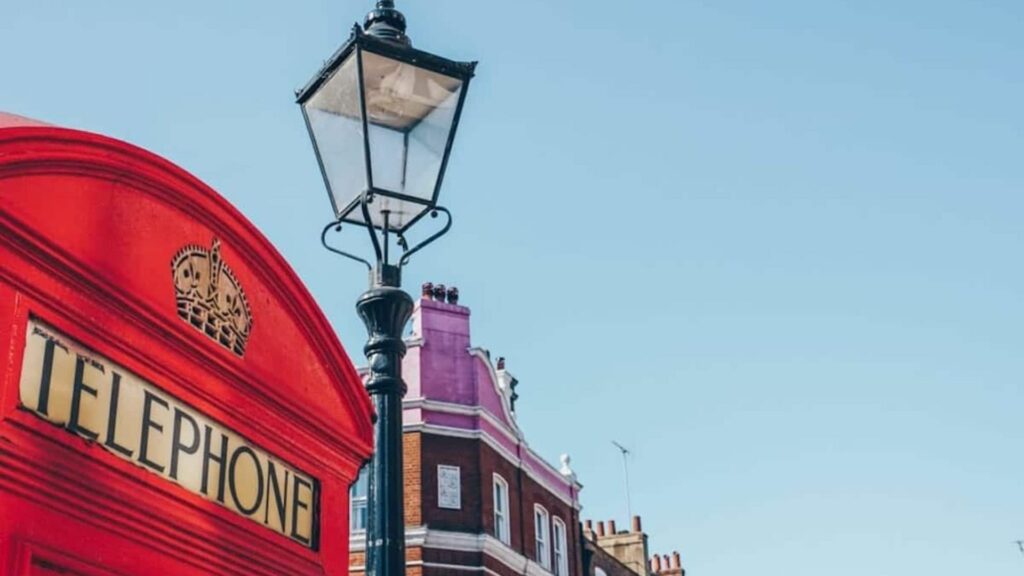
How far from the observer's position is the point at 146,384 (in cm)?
334

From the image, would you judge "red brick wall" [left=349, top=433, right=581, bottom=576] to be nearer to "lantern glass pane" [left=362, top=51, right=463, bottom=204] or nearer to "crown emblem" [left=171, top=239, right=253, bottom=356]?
"lantern glass pane" [left=362, top=51, right=463, bottom=204]

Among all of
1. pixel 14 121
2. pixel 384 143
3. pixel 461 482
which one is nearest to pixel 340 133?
pixel 384 143

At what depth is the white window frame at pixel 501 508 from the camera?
28.0m

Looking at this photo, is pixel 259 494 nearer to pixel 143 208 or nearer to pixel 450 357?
Result: pixel 143 208

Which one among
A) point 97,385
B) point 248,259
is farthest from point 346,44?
point 97,385

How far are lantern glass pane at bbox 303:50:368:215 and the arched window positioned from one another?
23738 millimetres

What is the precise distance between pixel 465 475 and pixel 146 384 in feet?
79.9

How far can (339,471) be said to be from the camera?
4.46 meters

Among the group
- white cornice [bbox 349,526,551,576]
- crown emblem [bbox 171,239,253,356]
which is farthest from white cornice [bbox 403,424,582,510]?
crown emblem [bbox 171,239,253,356]

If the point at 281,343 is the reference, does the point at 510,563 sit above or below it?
above

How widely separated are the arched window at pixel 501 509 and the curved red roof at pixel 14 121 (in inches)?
997

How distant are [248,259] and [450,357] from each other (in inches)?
975

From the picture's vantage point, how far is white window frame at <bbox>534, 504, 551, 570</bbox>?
3009 cm

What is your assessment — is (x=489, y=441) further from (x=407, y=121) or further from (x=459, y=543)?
(x=407, y=121)
